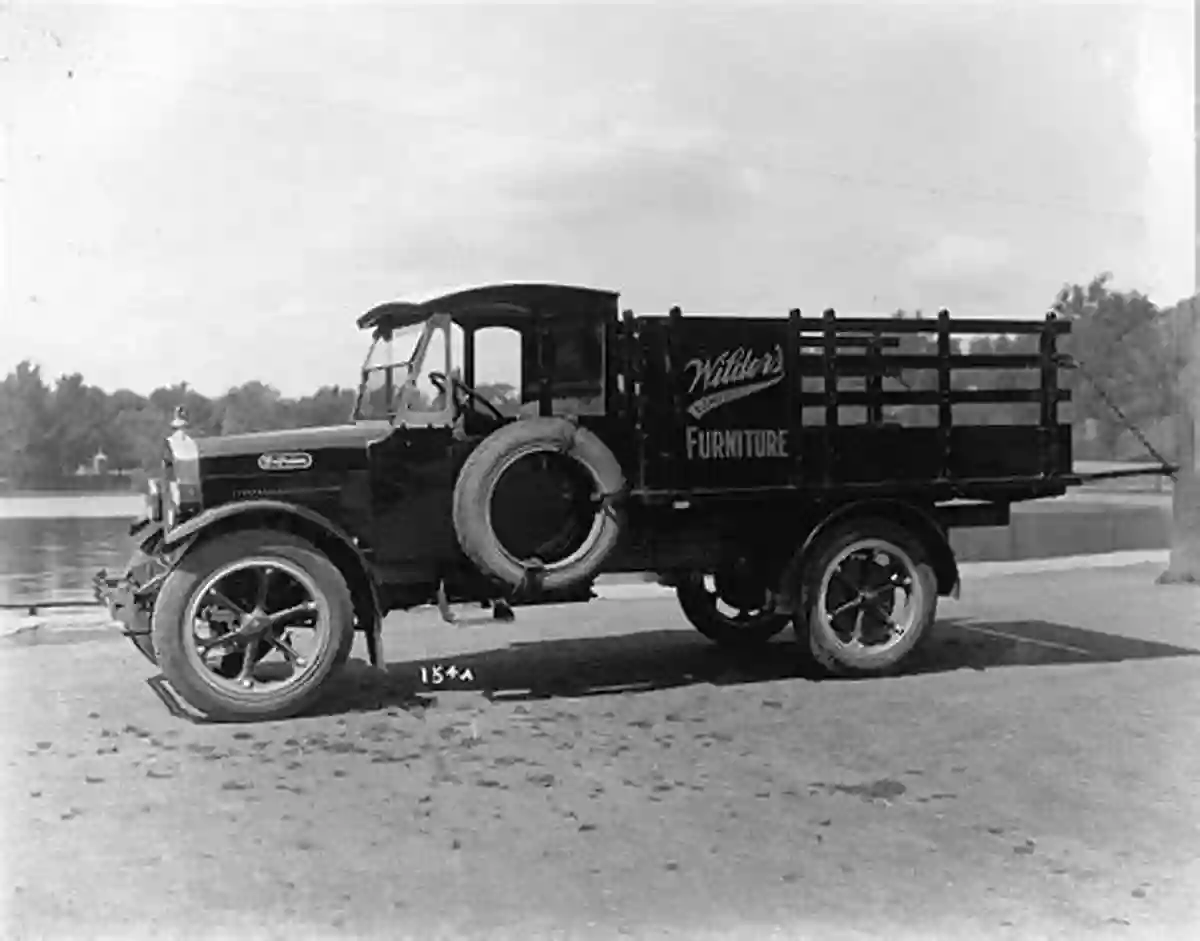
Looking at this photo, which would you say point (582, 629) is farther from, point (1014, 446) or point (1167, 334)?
point (1167, 334)

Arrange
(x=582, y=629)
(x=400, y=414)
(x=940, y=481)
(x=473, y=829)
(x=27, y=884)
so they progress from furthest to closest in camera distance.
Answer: (x=582, y=629) < (x=940, y=481) < (x=400, y=414) < (x=473, y=829) < (x=27, y=884)

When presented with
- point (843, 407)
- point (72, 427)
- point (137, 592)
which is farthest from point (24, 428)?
point (843, 407)

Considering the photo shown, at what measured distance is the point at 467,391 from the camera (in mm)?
7672

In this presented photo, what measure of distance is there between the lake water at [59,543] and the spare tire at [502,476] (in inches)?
102

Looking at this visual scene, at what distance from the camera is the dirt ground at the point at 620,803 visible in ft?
13.5

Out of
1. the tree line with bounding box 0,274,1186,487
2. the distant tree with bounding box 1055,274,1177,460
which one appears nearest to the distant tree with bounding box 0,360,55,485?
the tree line with bounding box 0,274,1186,487

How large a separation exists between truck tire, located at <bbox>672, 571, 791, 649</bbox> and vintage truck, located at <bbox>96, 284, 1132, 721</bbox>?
428 millimetres

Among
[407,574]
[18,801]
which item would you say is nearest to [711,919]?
[18,801]

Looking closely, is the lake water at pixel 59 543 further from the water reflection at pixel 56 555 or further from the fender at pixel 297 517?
the fender at pixel 297 517

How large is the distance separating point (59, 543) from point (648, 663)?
Result: 1607cm

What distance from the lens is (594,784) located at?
558cm

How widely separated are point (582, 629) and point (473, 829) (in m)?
5.28

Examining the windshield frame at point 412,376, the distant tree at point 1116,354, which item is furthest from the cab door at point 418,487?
the distant tree at point 1116,354

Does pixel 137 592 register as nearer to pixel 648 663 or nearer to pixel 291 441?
pixel 291 441
